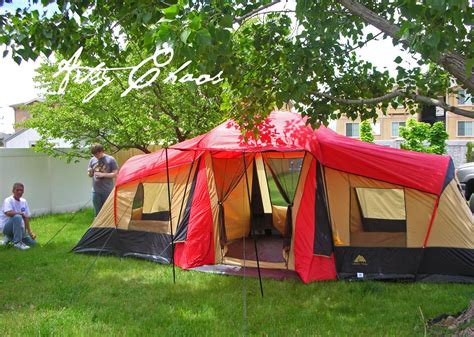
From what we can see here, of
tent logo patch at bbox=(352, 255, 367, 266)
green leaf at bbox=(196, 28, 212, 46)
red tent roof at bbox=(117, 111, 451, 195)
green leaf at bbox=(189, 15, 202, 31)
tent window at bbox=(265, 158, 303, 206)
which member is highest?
green leaf at bbox=(189, 15, 202, 31)

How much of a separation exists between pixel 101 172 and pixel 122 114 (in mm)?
2490

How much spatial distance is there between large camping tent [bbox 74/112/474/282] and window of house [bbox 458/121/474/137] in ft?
125

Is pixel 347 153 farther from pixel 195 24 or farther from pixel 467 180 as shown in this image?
pixel 467 180

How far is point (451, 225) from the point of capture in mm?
5707

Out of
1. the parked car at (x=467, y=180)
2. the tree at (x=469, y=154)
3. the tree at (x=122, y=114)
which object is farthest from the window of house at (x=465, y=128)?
the tree at (x=122, y=114)

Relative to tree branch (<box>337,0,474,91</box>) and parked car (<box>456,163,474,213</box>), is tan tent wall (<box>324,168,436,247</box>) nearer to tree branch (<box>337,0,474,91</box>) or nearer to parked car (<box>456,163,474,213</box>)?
tree branch (<box>337,0,474,91</box>)

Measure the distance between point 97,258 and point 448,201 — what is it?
15.5 ft

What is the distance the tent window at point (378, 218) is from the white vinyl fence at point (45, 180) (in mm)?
5781

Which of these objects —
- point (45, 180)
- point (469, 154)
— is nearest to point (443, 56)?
point (45, 180)

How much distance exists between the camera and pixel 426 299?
506 cm

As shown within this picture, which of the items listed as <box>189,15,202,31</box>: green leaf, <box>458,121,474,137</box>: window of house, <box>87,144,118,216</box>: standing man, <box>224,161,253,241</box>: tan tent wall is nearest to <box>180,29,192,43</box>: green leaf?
<box>189,15,202,31</box>: green leaf

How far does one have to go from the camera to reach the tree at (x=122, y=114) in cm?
1023

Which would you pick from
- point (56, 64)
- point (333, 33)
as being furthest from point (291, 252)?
point (56, 64)

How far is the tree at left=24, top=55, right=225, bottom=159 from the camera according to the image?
10234mm
